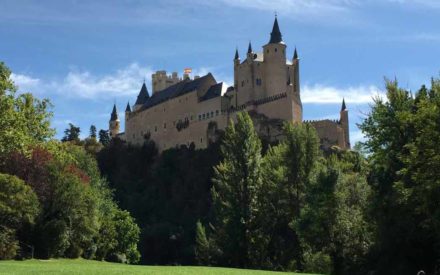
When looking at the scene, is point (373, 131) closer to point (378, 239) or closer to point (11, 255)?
point (378, 239)

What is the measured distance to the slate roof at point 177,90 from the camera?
346 feet

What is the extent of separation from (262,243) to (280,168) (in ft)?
19.9

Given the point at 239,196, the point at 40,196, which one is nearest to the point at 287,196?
the point at 239,196

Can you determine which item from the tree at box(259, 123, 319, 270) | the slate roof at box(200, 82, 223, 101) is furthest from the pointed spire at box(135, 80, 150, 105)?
the tree at box(259, 123, 319, 270)

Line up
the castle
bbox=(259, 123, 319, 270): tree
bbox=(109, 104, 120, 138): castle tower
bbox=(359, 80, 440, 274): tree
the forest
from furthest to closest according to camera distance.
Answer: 1. bbox=(109, 104, 120, 138): castle tower
2. the castle
3. bbox=(259, 123, 319, 270): tree
4. the forest
5. bbox=(359, 80, 440, 274): tree

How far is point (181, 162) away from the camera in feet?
318

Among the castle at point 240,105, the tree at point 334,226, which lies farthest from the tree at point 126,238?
the castle at point 240,105

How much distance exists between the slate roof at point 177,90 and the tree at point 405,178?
71.9 m

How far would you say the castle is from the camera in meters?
84.9

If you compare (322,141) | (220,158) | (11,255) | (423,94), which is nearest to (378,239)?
(423,94)

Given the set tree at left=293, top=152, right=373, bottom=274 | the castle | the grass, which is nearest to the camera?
the grass

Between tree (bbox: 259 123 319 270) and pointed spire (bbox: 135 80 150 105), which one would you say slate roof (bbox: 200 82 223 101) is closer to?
pointed spire (bbox: 135 80 150 105)

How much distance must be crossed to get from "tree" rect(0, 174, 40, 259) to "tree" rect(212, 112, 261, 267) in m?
13.7

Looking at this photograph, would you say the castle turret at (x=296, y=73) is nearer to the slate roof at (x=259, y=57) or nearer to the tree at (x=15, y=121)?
the slate roof at (x=259, y=57)
